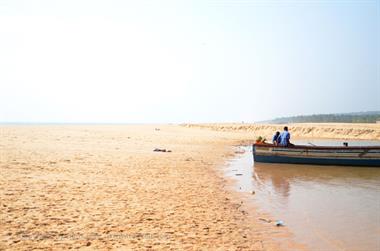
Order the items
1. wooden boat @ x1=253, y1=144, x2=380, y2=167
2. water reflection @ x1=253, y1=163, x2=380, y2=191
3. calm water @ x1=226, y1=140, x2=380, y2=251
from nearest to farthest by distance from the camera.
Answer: calm water @ x1=226, y1=140, x2=380, y2=251 < water reflection @ x1=253, y1=163, x2=380, y2=191 < wooden boat @ x1=253, y1=144, x2=380, y2=167

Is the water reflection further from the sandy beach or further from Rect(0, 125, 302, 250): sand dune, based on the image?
Rect(0, 125, 302, 250): sand dune

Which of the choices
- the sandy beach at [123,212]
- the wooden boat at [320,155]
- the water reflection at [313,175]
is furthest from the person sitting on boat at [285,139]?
the sandy beach at [123,212]

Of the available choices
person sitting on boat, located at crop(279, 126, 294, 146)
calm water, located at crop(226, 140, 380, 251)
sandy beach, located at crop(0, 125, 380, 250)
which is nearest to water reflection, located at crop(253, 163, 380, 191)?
calm water, located at crop(226, 140, 380, 251)

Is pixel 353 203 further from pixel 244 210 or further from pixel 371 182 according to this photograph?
pixel 371 182

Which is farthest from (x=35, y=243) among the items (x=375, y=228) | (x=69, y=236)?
(x=375, y=228)

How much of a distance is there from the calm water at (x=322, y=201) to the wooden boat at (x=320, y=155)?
806 millimetres

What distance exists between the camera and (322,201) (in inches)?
434

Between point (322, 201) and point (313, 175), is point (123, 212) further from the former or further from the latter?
point (313, 175)

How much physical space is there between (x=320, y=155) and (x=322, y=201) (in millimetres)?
10266

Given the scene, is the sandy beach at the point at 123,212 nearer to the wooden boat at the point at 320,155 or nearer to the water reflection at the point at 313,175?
the water reflection at the point at 313,175

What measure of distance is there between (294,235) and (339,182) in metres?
8.35

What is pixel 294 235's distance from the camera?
7.68m

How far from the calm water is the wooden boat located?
2.65 ft

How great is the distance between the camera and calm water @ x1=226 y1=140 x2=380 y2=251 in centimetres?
755
